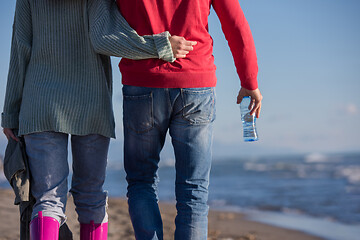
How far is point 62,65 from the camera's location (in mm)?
2213

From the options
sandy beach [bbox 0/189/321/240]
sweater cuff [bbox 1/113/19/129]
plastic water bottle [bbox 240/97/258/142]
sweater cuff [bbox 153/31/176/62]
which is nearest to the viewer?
sweater cuff [bbox 153/31/176/62]

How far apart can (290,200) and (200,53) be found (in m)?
7.00

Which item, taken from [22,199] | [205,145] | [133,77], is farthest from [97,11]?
[22,199]

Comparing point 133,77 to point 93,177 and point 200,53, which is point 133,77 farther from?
point 93,177

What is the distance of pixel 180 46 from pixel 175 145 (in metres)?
0.50

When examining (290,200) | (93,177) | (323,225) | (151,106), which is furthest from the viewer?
(290,200)

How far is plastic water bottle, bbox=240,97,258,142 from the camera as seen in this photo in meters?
2.36

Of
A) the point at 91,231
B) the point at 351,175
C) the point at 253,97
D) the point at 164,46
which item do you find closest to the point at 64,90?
the point at 164,46

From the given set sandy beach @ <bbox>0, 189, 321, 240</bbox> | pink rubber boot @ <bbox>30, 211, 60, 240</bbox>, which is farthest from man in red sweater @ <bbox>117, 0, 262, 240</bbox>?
sandy beach @ <bbox>0, 189, 321, 240</bbox>

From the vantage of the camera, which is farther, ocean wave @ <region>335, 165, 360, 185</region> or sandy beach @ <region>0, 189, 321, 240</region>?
ocean wave @ <region>335, 165, 360, 185</region>

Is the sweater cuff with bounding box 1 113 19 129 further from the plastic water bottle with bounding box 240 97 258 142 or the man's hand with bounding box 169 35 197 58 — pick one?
the plastic water bottle with bounding box 240 97 258 142

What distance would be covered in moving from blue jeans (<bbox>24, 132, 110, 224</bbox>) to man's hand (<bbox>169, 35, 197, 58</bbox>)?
617mm

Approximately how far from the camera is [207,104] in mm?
2135

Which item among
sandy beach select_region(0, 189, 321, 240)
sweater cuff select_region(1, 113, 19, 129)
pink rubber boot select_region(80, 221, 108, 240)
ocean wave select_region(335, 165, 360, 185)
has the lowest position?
ocean wave select_region(335, 165, 360, 185)
